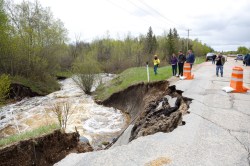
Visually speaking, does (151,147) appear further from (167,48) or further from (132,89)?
(167,48)

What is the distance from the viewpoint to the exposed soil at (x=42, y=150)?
5.97 metres

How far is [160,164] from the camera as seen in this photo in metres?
4.19

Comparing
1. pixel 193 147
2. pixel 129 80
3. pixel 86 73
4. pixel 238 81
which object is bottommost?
pixel 129 80

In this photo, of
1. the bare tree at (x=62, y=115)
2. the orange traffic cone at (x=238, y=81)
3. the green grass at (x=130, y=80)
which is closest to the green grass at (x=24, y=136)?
the bare tree at (x=62, y=115)

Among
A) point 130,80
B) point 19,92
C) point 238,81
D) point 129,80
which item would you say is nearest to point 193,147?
point 238,81

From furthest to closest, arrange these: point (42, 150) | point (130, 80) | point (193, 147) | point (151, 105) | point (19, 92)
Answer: point (19, 92), point (130, 80), point (151, 105), point (42, 150), point (193, 147)

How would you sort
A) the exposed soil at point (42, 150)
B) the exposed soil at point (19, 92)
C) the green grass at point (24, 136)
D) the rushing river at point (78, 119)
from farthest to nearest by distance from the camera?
the exposed soil at point (19, 92) → the rushing river at point (78, 119) → the green grass at point (24, 136) → the exposed soil at point (42, 150)

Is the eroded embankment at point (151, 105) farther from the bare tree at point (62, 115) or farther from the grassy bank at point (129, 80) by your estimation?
the bare tree at point (62, 115)

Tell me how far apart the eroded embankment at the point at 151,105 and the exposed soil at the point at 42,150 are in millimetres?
2081

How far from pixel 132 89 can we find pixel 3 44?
16817 mm

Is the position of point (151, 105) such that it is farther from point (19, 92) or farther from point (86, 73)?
point (19, 92)

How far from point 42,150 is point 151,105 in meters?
6.49

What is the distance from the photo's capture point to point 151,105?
11531 millimetres

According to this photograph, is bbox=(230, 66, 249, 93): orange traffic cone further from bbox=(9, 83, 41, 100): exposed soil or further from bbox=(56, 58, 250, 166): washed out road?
bbox=(9, 83, 41, 100): exposed soil
